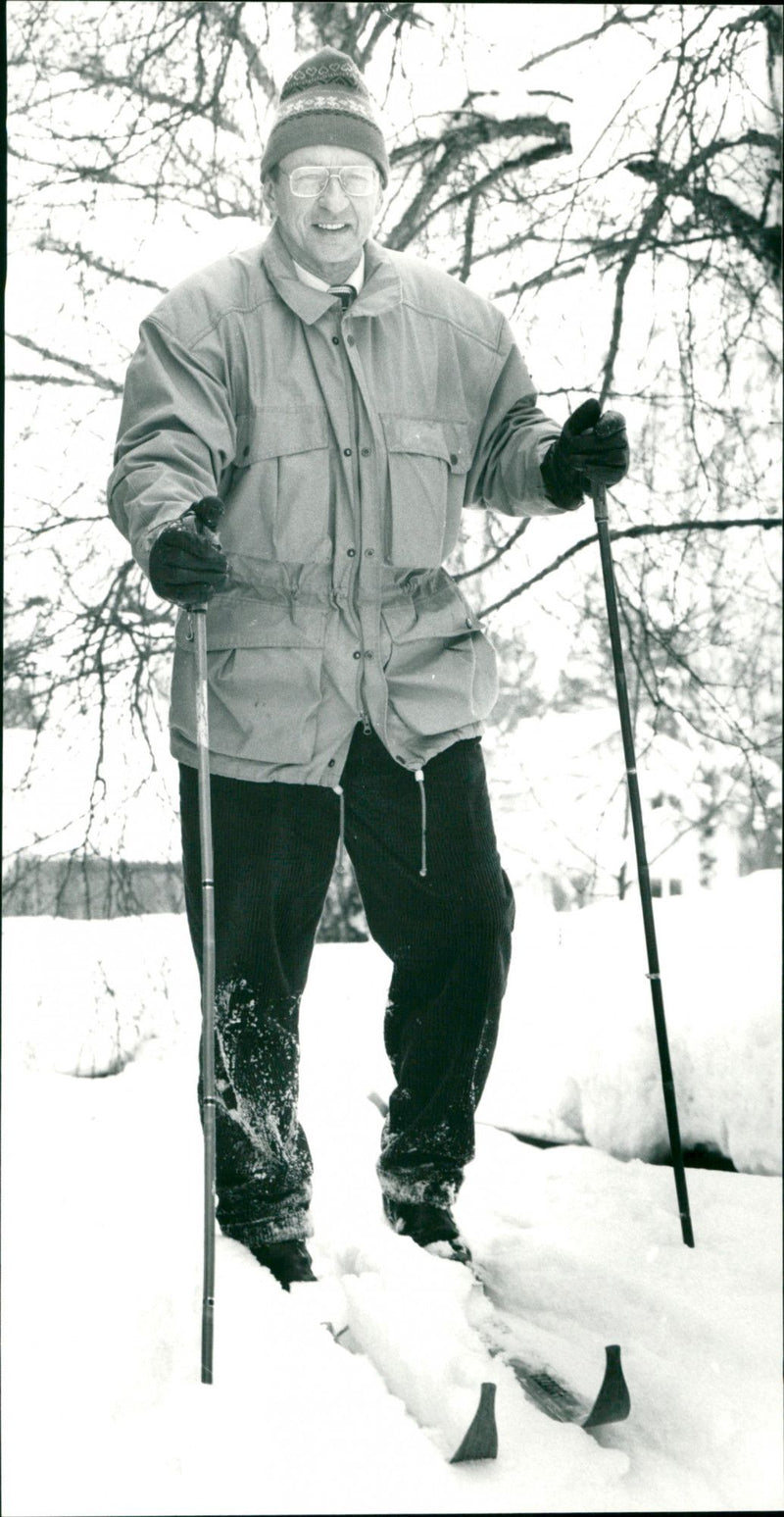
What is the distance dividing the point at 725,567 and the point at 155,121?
1713 mm

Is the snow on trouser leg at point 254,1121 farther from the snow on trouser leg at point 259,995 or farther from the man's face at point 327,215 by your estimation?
the man's face at point 327,215

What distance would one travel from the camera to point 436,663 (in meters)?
2.27

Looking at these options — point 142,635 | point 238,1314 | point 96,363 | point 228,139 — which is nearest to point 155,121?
point 228,139

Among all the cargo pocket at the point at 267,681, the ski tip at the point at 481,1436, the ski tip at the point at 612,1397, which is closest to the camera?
the ski tip at the point at 481,1436

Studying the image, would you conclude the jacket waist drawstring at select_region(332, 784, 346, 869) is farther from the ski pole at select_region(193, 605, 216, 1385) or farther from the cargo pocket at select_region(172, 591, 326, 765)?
the ski pole at select_region(193, 605, 216, 1385)

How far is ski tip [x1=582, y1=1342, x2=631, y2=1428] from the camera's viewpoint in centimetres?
188

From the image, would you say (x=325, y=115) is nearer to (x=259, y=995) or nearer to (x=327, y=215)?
(x=327, y=215)

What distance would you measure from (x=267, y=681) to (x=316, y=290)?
60 centimetres

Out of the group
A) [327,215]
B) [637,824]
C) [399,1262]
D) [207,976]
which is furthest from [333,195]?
[399,1262]

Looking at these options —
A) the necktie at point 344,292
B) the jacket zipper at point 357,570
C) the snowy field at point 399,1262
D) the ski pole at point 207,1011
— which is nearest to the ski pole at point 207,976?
the ski pole at point 207,1011

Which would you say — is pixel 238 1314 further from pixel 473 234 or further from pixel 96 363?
pixel 473 234

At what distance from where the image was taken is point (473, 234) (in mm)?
3072

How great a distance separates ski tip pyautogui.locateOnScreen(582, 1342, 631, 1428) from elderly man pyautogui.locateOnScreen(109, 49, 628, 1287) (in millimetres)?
427

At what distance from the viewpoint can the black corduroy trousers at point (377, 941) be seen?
86.2 inches
